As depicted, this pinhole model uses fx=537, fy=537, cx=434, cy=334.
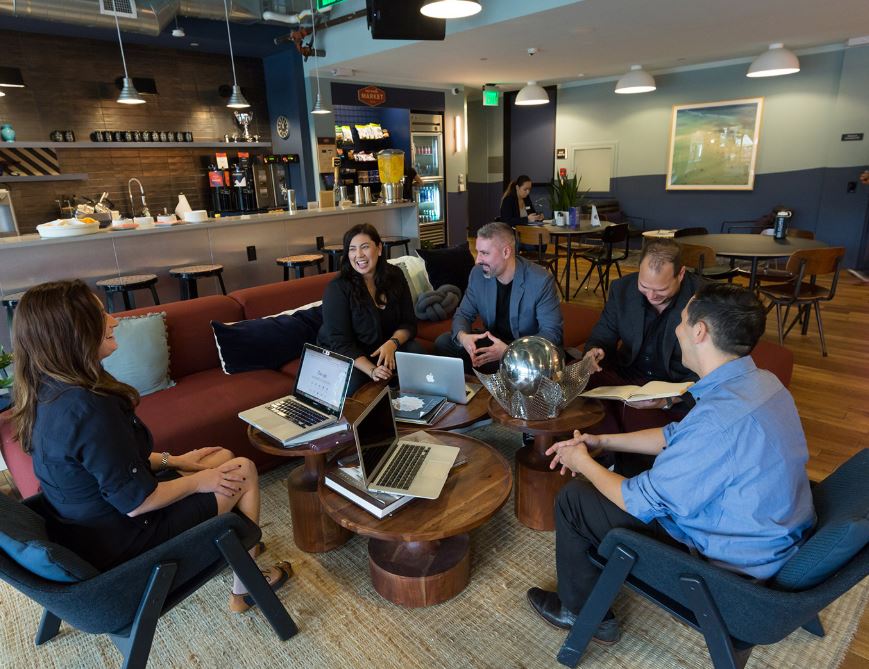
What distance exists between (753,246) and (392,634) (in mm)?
4300

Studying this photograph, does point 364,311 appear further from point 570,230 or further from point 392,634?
point 570,230

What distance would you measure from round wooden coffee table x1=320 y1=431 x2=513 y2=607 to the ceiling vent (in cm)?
550

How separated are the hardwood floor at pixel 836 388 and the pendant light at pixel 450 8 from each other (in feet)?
11.0

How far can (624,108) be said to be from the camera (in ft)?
28.7

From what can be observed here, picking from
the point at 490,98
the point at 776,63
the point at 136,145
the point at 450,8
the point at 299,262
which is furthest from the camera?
the point at 490,98

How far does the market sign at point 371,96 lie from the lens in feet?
26.3

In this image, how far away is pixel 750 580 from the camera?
1295 mm

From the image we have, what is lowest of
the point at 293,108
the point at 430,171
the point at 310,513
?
the point at 310,513

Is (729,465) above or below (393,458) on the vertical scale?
above

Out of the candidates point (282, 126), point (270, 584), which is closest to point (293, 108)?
point (282, 126)

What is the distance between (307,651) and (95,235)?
3620 millimetres

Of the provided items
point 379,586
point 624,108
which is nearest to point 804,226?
point 624,108

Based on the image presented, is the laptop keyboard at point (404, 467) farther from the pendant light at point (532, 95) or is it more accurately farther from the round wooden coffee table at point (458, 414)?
the pendant light at point (532, 95)

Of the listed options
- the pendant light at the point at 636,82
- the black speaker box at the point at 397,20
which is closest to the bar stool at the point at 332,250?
the black speaker box at the point at 397,20
